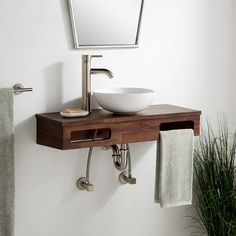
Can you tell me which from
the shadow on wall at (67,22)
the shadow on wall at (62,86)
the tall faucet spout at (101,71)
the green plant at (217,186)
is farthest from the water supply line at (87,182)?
the green plant at (217,186)

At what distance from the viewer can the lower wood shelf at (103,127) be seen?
2441 mm

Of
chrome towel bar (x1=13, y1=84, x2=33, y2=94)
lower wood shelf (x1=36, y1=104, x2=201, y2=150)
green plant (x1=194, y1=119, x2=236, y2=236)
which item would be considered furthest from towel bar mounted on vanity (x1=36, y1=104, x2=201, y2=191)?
green plant (x1=194, y1=119, x2=236, y2=236)

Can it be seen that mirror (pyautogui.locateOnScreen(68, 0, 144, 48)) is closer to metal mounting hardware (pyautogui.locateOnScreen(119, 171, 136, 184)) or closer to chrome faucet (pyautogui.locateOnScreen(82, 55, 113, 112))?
chrome faucet (pyautogui.locateOnScreen(82, 55, 113, 112))

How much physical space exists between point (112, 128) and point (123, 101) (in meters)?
0.13

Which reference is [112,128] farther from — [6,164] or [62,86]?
[6,164]

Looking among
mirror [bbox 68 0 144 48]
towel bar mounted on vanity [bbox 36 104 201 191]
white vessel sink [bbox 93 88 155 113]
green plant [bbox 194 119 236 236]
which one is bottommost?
green plant [bbox 194 119 236 236]

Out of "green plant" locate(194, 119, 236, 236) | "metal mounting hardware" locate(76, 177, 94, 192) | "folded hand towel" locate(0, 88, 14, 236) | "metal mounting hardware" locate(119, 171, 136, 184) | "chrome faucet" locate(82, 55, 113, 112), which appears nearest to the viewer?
"folded hand towel" locate(0, 88, 14, 236)

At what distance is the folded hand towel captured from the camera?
2.40 metres

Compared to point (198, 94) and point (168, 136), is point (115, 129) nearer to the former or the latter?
point (168, 136)

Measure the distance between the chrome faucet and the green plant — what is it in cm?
77

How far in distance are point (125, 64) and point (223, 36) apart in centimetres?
69

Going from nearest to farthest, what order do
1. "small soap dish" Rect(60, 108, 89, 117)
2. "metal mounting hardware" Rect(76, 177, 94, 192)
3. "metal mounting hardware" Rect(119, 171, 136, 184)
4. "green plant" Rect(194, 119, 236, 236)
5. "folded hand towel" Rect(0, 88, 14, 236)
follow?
"folded hand towel" Rect(0, 88, 14, 236), "small soap dish" Rect(60, 108, 89, 117), "metal mounting hardware" Rect(76, 177, 94, 192), "metal mounting hardware" Rect(119, 171, 136, 184), "green plant" Rect(194, 119, 236, 236)

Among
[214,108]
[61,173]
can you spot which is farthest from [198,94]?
[61,173]

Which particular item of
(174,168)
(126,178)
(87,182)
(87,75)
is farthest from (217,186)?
(87,75)
